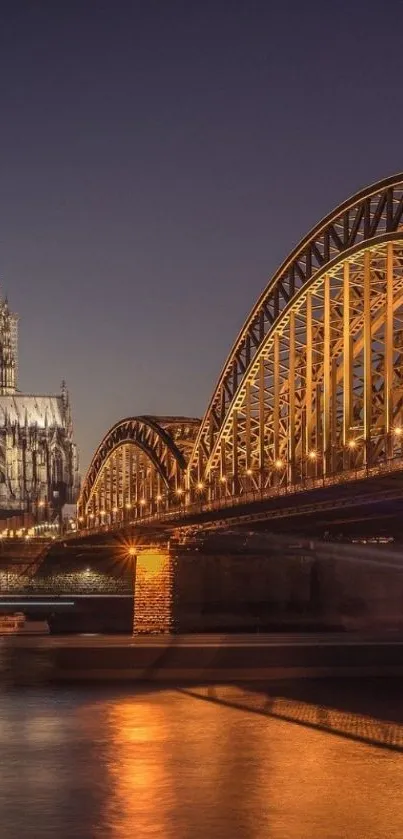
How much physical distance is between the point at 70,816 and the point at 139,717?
1913cm

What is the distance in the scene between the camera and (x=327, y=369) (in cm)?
7956

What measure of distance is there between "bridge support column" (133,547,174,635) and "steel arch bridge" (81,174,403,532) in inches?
292

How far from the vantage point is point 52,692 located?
5681cm

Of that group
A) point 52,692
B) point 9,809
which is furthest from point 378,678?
point 9,809

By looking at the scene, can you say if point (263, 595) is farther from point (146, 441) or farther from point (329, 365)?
point (329, 365)

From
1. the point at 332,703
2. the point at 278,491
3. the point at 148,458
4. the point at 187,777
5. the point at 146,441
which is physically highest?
the point at 146,441

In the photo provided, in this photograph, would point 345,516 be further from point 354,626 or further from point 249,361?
point 354,626

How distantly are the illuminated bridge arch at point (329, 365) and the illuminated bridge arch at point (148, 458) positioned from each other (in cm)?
1858

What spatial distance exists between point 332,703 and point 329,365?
29703mm

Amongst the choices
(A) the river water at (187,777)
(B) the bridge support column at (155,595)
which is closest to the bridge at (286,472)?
(B) the bridge support column at (155,595)

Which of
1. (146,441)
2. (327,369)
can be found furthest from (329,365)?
(146,441)

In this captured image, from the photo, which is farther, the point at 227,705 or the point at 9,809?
the point at 227,705

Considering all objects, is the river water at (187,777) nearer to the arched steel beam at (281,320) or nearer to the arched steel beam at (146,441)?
the arched steel beam at (281,320)

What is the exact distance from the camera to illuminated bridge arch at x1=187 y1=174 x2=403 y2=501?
2788 inches
